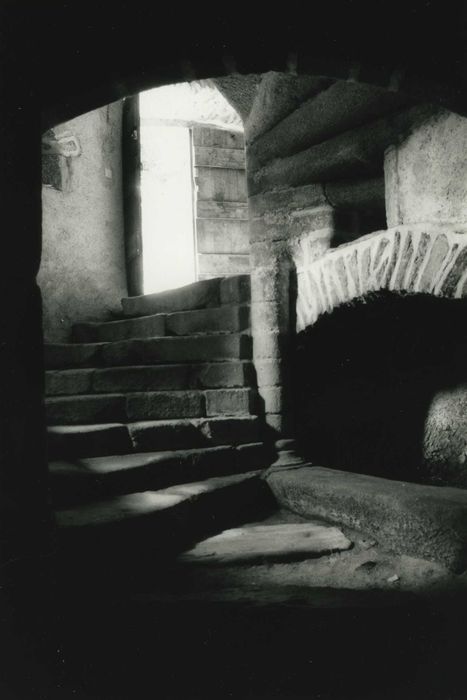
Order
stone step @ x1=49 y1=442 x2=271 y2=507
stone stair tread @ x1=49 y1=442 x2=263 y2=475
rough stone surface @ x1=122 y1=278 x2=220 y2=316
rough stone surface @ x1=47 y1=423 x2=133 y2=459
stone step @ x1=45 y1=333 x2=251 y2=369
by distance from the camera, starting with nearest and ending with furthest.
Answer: stone step @ x1=49 y1=442 x2=271 y2=507 → stone stair tread @ x1=49 y1=442 x2=263 y2=475 → rough stone surface @ x1=47 y1=423 x2=133 y2=459 → stone step @ x1=45 y1=333 x2=251 y2=369 → rough stone surface @ x1=122 y1=278 x2=220 y2=316

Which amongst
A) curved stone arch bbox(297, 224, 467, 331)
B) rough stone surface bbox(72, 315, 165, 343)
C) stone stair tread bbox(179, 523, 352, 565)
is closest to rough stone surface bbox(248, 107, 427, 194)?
curved stone arch bbox(297, 224, 467, 331)

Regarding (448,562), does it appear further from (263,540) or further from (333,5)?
(333,5)

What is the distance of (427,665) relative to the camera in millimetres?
1510

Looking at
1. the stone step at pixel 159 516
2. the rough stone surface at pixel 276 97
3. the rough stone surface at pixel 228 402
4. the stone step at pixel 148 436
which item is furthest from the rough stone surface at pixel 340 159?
the stone step at pixel 159 516

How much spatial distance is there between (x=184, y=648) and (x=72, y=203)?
423cm

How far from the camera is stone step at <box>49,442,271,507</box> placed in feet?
8.35

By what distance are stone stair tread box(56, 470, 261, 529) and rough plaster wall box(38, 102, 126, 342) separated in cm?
248

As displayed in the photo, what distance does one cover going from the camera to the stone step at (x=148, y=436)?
2.97 meters

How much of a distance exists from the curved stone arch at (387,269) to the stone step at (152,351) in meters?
0.43

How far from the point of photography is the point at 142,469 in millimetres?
2834

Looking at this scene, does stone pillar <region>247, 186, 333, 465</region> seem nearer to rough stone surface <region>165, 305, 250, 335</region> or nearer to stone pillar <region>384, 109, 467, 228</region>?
rough stone surface <region>165, 305, 250, 335</region>

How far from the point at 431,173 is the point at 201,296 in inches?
68.7

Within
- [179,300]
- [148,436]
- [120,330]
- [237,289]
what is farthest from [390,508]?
[120,330]

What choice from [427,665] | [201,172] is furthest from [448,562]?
[201,172]
